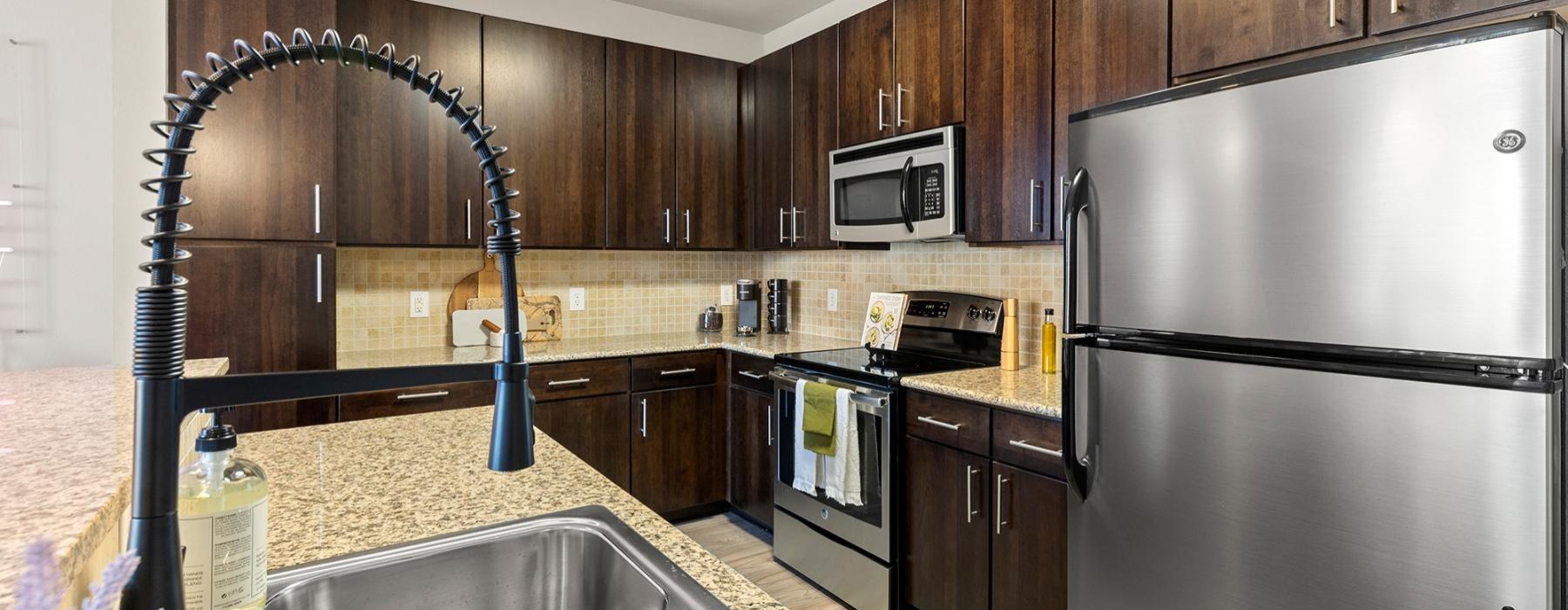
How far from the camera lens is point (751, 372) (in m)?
3.44

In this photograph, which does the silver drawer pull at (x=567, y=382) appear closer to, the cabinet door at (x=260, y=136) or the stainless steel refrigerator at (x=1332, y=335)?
the cabinet door at (x=260, y=136)

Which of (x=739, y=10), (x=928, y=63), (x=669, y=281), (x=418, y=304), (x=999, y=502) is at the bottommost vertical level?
(x=999, y=502)

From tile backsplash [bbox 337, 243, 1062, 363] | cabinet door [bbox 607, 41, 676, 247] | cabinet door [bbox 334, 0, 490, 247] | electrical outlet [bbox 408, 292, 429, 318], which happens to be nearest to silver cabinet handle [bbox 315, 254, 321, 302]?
cabinet door [bbox 334, 0, 490, 247]

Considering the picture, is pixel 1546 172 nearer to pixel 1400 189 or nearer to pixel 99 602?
pixel 1400 189

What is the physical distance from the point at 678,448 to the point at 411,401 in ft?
3.80

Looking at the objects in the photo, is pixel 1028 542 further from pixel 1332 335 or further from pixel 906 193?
pixel 906 193

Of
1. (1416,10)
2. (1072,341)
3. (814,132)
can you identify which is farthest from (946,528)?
(814,132)

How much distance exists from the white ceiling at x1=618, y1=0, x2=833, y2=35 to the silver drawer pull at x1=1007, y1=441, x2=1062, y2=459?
2.46 meters

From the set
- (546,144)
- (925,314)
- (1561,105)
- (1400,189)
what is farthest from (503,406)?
(546,144)

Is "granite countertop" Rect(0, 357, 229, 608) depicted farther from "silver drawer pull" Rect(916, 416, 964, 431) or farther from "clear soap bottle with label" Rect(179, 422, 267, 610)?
"silver drawer pull" Rect(916, 416, 964, 431)

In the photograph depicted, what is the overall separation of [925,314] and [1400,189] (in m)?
1.94

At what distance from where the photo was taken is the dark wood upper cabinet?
372 cm

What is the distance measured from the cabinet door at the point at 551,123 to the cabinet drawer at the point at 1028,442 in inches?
81.2

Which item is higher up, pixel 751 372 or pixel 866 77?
pixel 866 77
